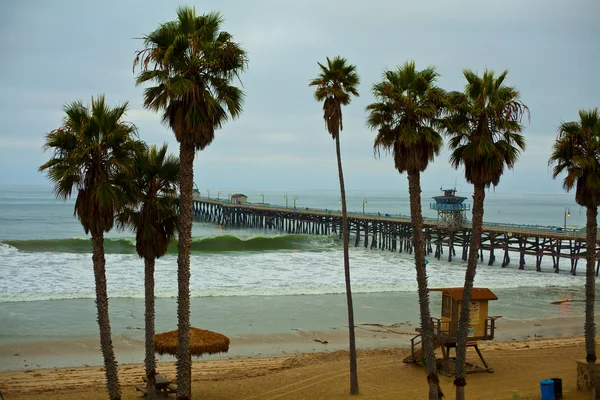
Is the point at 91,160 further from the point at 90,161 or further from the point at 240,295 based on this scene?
the point at 240,295

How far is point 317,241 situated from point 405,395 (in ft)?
166

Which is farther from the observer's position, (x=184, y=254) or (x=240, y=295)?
(x=240, y=295)

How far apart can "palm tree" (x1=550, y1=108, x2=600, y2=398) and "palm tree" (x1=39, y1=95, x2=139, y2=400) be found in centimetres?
870

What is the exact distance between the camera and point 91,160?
10750 millimetres

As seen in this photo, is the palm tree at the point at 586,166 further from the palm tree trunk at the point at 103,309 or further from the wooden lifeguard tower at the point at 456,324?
the palm tree trunk at the point at 103,309

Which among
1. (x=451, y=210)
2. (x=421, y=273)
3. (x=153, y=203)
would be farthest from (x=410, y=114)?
(x=451, y=210)

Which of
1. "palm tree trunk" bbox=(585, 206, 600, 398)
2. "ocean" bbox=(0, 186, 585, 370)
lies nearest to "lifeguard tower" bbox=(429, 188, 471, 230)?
"ocean" bbox=(0, 186, 585, 370)

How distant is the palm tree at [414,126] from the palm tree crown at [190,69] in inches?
118

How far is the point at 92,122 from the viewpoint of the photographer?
10.7 m

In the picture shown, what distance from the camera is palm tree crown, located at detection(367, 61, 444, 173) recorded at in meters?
12.0

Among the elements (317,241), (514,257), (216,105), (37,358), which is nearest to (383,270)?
(514,257)

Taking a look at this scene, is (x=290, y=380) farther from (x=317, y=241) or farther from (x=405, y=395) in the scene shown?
(x=317, y=241)

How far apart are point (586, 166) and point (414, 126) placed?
12.3 ft

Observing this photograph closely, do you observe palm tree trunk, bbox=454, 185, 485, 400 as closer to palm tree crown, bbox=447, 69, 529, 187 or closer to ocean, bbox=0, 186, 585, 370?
palm tree crown, bbox=447, 69, 529, 187
